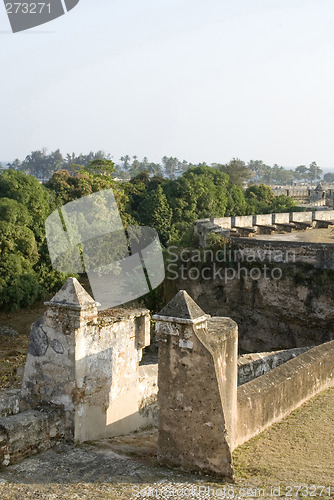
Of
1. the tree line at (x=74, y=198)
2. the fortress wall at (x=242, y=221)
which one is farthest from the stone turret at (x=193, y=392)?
the fortress wall at (x=242, y=221)

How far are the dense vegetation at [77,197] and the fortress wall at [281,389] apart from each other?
13.8 metres

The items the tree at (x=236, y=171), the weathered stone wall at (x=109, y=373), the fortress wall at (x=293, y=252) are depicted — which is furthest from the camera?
the tree at (x=236, y=171)

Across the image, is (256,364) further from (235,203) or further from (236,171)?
(236,171)

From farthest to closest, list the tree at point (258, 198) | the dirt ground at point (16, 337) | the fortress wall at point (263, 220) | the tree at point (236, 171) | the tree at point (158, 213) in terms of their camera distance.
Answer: the tree at point (236, 171) < the tree at point (258, 198) < the tree at point (158, 213) < the fortress wall at point (263, 220) < the dirt ground at point (16, 337)

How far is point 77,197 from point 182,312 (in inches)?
975

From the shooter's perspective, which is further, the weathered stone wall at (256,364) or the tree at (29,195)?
the tree at (29,195)

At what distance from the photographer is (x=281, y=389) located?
845 cm

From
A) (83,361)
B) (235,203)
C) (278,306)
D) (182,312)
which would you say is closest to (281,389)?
(182,312)

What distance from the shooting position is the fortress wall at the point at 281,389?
297 inches

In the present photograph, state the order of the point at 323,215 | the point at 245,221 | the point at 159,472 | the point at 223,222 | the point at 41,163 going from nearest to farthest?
the point at 159,472
the point at 223,222
the point at 245,221
the point at 323,215
the point at 41,163

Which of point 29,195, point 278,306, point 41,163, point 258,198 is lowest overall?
point 41,163

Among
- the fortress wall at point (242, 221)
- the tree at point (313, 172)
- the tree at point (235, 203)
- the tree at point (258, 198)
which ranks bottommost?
the tree at point (313, 172)

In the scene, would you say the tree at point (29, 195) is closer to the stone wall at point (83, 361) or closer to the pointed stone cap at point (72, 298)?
the stone wall at point (83, 361)

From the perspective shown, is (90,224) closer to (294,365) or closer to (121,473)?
(294,365)
